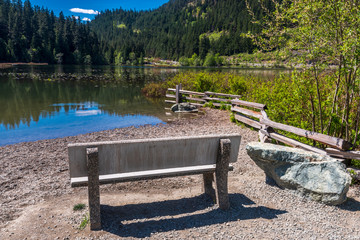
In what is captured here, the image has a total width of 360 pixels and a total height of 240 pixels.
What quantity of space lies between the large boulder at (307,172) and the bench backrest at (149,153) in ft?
2.88

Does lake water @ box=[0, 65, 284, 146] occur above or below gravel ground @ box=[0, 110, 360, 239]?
below

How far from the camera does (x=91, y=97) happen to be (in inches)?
954

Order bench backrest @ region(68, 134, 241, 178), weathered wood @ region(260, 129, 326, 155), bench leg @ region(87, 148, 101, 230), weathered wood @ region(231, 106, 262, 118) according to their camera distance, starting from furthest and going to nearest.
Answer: weathered wood @ region(231, 106, 262, 118) < weathered wood @ region(260, 129, 326, 155) < bench backrest @ region(68, 134, 241, 178) < bench leg @ region(87, 148, 101, 230)

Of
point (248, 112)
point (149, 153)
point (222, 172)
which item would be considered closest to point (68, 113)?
point (248, 112)

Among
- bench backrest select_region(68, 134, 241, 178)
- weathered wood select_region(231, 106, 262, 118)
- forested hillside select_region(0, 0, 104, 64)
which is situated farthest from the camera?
forested hillside select_region(0, 0, 104, 64)

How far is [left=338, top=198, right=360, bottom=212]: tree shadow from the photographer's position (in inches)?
178

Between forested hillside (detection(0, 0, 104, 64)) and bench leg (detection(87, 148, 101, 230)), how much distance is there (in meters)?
112

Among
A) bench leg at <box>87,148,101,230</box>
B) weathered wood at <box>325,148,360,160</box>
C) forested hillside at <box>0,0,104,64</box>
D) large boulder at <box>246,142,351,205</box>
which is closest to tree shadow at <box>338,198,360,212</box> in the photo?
large boulder at <box>246,142,351,205</box>

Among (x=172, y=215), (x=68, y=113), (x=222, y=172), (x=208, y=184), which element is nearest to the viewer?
(x=172, y=215)

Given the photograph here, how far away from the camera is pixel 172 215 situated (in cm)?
420

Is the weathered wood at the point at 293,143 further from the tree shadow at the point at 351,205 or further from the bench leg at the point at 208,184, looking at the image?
the bench leg at the point at 208,184

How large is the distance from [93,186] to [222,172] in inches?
83.4

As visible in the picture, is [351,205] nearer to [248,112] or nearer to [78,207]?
[78,207]

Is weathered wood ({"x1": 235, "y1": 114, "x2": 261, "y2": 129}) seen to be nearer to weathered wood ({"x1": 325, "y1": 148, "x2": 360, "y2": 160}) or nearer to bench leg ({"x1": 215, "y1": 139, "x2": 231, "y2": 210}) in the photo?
weathered wood ({"x1": 325, "y1": 148, "x2": 360, "y2": 160})
